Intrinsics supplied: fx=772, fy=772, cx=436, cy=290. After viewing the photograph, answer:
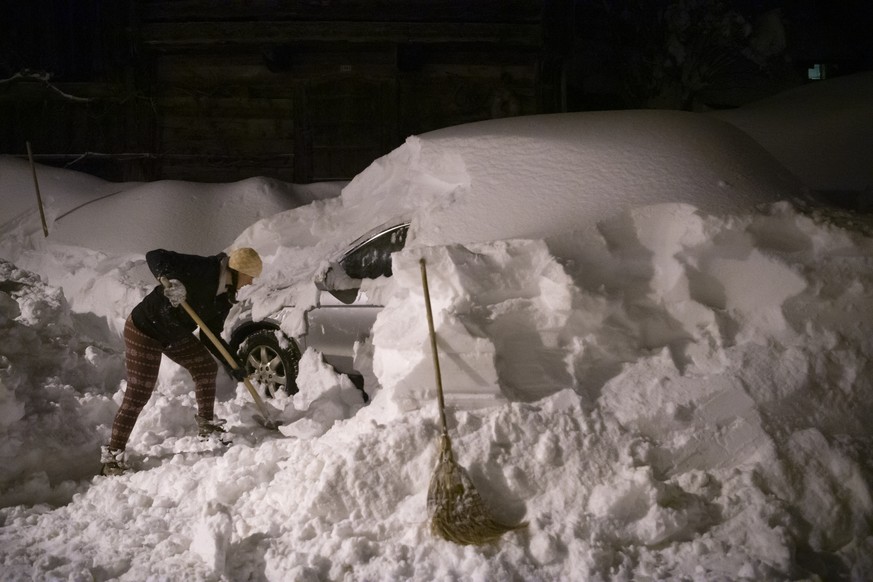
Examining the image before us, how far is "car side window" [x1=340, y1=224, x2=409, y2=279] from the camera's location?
568 cm

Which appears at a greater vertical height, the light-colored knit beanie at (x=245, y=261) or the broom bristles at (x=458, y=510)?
the light-colored knit beanie at (x=245, y=261)

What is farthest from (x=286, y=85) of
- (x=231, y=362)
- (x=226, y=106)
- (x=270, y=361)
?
(x=231, y=362)

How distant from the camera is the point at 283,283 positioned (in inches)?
249

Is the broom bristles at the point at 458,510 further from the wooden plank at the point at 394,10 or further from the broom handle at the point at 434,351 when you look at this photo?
the wooden plank at the point at 394,10

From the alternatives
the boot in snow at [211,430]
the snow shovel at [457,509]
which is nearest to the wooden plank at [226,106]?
the boot in snow at [211,430]

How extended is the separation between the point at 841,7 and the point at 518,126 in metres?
14.4

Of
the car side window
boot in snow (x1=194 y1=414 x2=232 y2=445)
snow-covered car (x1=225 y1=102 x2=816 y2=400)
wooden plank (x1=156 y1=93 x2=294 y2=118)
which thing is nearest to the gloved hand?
boot in snow (x1=194 y1=414 x2=232 y2=445)

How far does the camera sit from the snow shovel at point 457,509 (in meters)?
3.59

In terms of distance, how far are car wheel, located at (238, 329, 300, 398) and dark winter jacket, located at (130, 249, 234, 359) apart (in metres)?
0.97

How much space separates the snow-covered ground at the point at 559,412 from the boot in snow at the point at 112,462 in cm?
15

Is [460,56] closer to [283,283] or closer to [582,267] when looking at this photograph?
[283,283]

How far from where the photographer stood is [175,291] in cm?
A: 493

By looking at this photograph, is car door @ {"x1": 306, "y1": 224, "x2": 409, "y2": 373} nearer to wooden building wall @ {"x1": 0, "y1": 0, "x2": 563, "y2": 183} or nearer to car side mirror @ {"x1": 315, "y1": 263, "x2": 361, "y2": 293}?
car side mirror @ {"x1": 315, "y1": 263, "x2": 361, "y2": 293}

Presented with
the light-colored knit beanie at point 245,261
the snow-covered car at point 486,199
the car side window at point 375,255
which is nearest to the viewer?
the snow-covered car at point 486,199
